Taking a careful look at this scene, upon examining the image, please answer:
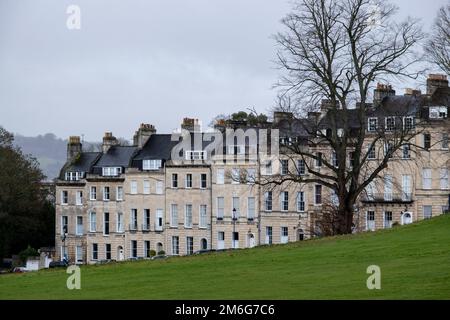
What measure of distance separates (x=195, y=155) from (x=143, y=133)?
8.40 m

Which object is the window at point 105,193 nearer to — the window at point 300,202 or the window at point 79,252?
the window at point 79,252

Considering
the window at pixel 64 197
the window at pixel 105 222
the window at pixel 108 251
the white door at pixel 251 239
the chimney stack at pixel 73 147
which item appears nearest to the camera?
the white door at pixel 251 239

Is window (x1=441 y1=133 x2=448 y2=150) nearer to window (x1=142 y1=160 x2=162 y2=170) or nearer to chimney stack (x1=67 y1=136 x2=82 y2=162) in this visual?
window (x1=142 y1=160 x2=162 y2=170)

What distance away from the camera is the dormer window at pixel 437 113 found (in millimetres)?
88312

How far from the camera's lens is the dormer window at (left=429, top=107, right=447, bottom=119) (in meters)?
88.3

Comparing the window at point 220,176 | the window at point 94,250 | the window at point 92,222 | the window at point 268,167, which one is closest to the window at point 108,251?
the window at point 94,250

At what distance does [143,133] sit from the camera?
11131 cm

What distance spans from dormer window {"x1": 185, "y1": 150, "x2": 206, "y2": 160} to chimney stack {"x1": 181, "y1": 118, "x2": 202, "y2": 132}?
2.72 meters

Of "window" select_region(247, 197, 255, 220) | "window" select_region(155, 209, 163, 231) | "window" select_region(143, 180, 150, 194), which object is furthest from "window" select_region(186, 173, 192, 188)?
"window" select_region(247, 197, 255, 220)

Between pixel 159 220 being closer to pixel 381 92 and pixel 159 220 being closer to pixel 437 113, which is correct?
pixel 381 92

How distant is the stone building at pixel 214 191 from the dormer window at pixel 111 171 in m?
0.09

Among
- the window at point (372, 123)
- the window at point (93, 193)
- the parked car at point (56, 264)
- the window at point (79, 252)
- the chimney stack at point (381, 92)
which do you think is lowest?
the parked car at point (56, 264)
